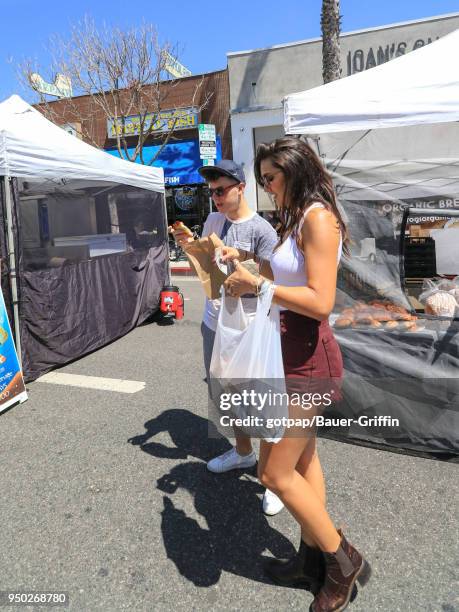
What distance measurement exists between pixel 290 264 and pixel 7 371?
10.5 ft

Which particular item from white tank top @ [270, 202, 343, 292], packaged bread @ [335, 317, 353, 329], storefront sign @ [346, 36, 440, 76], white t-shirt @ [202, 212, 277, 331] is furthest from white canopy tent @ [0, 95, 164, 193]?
storefront sign @ [346, 36, 440, 76]

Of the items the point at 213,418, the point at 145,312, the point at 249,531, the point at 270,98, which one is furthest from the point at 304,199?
the point at 270,98

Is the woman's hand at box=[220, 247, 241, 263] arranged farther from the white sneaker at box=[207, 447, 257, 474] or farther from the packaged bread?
the packaged bread

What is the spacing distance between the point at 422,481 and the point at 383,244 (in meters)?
1.82

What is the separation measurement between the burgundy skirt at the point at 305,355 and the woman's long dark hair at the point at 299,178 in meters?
0.35

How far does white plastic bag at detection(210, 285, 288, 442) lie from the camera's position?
1.74 m

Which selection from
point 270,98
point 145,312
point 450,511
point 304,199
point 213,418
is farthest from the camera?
point 270,98

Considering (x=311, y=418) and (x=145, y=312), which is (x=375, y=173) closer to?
(x=311, y=418)

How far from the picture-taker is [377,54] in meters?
13.9

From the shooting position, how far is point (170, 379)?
15.3 feet

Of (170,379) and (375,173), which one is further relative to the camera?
(170,379)

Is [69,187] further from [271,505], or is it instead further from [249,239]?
[271,505]

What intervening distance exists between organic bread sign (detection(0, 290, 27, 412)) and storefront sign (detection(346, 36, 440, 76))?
13103 mm

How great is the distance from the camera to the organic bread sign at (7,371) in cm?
398
